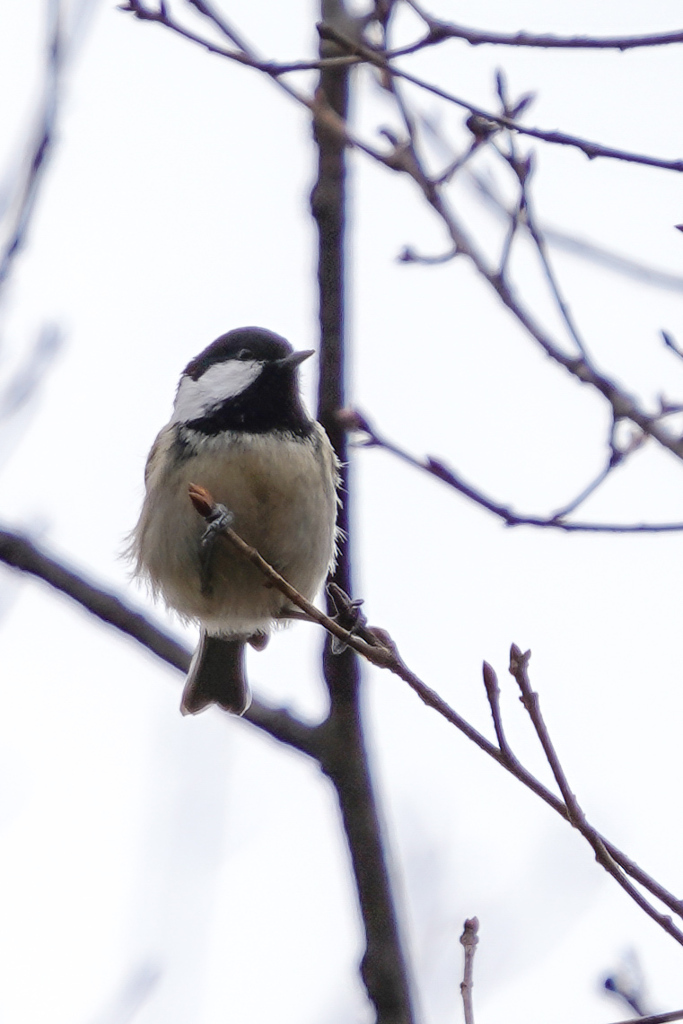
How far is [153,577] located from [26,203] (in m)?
1.95

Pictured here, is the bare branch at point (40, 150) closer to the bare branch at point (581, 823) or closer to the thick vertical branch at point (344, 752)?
the thick vertical branch at point (344, 752)

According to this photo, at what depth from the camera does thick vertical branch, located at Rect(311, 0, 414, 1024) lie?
311 cm

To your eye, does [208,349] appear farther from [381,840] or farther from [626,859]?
[626,859]

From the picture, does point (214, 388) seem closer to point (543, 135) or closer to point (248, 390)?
point (248, 390)

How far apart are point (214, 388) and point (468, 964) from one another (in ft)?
9.50

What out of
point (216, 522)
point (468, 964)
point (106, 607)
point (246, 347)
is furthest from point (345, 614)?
point (246, 347)

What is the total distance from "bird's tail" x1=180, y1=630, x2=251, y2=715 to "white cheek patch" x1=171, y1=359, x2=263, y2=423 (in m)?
1.02

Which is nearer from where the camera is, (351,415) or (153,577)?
(351,415)

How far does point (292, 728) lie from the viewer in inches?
145

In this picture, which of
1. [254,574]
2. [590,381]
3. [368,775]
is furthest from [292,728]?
[590,381]

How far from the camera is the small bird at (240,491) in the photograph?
4.20 metres

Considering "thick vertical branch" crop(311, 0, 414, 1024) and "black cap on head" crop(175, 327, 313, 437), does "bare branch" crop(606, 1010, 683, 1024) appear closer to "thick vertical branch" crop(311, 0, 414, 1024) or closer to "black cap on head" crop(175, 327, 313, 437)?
"thick vertical branch" crop(311, 0, 414, 1024)

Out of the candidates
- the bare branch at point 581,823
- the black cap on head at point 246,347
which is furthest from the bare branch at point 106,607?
the bare branch at point 581,823

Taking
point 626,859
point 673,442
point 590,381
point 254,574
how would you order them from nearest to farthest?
point 626,859 < point 673,442 < point 590,381 < point 254,574
